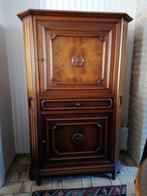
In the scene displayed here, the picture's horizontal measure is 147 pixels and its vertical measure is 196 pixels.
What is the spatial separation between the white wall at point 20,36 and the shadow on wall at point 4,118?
84mm

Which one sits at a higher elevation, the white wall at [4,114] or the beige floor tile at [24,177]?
the white wall at [4,114]

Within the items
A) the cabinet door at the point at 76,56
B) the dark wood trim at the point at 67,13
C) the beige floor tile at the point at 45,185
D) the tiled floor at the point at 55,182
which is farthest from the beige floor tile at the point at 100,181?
the dark wood trim at the point at 67,13

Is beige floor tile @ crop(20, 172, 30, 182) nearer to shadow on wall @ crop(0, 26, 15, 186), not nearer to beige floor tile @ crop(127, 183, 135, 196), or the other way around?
shadow on wall @ crop(0, 26, 15, 186)

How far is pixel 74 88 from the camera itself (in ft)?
5.36

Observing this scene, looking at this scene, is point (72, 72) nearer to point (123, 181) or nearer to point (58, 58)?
point (58, 58)

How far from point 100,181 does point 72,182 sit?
31 centimetres

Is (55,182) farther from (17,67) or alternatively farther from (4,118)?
(17,67)

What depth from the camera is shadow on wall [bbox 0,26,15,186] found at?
6.05ft

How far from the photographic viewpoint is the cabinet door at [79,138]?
68.3 inches

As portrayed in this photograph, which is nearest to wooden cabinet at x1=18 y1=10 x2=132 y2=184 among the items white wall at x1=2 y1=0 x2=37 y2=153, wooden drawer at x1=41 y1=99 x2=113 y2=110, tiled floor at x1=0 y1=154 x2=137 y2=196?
wooden drawer at x1=41 y1=99 x2=113 y2=110

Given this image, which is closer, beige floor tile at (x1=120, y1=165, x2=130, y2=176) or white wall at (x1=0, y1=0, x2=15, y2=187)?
white wall at (x1=0, y1=0, x2=15, y2=187)

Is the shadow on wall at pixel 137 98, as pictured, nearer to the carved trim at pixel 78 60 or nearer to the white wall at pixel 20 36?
the white wall at pixel 20 36

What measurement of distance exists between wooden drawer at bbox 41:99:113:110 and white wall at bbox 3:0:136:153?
2.20ft

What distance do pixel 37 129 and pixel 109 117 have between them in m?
0.75
